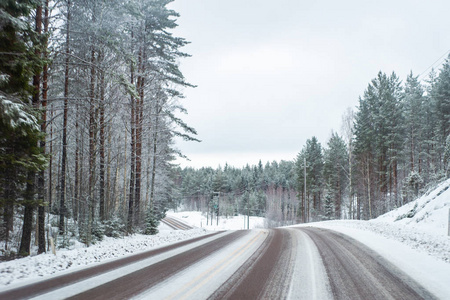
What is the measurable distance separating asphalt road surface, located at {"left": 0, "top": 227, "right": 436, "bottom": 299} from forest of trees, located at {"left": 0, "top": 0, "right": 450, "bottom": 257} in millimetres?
3916

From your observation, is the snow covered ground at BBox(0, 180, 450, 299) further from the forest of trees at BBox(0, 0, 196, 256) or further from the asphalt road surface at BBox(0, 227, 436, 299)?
the forest of trees at BBox(0, 0, 196, 256)

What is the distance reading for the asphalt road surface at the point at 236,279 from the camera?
15.1ft

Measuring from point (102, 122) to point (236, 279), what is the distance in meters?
11.1

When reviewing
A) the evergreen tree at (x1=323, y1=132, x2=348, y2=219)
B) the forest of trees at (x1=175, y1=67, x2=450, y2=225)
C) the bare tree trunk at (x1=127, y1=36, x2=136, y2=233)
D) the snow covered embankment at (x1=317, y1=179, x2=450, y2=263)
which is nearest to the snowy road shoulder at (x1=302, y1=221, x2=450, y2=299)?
the snow covered embankment at (x1=317, y1=179, x2=450, y2=263)

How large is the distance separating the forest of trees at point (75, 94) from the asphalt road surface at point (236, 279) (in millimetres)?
3901

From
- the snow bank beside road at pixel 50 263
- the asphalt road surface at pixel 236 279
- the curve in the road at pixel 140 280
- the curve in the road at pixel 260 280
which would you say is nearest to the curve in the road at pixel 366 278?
the asphalt road surface at pixel 236 279

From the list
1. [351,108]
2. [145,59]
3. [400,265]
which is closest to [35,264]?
[400,265]

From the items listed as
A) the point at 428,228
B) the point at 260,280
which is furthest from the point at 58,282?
the point at 428,228

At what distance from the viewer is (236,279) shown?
5.49 m

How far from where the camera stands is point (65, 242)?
10281 mm

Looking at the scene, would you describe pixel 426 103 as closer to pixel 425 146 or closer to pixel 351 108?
pixel 425 146

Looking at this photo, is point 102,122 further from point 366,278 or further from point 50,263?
point 366,278

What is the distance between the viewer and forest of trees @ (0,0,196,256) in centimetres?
813

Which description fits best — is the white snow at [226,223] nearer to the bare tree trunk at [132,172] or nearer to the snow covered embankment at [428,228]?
the bare tree trunk at [132,172]
